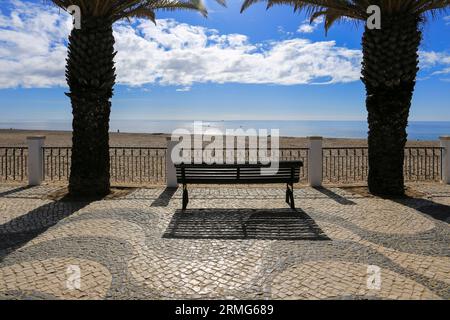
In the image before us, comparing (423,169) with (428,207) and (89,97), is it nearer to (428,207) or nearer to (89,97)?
(428,207)

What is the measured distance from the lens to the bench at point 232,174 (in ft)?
22.8

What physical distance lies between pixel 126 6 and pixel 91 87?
2251 mm

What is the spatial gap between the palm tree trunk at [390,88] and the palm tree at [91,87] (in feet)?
20.4

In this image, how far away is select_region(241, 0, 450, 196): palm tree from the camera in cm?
810

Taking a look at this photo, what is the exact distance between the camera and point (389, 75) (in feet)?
26.8

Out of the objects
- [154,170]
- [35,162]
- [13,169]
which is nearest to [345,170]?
[154,170]

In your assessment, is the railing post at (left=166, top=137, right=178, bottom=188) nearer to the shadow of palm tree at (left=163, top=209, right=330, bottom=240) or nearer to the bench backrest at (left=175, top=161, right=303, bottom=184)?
the bench backrest at (left=175, top=161, right=303, bottom=184)

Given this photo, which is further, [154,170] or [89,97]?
[154,170]

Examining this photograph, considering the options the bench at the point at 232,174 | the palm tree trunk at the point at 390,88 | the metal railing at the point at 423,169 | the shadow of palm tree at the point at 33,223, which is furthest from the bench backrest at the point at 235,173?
the metal railing at the point at 423,169

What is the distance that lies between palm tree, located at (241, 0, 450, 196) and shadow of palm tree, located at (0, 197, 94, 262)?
283 inches

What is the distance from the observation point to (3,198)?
7.89 m

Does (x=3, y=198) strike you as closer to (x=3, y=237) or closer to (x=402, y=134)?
(x=3, y=237)

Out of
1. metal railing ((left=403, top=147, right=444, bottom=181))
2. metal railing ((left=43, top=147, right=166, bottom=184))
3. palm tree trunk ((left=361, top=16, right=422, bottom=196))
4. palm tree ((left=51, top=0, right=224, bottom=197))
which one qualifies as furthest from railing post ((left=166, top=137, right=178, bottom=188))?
metal railing ((left=403, top=147, right=444, bottom=181))

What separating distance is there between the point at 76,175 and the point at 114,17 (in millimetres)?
4185
